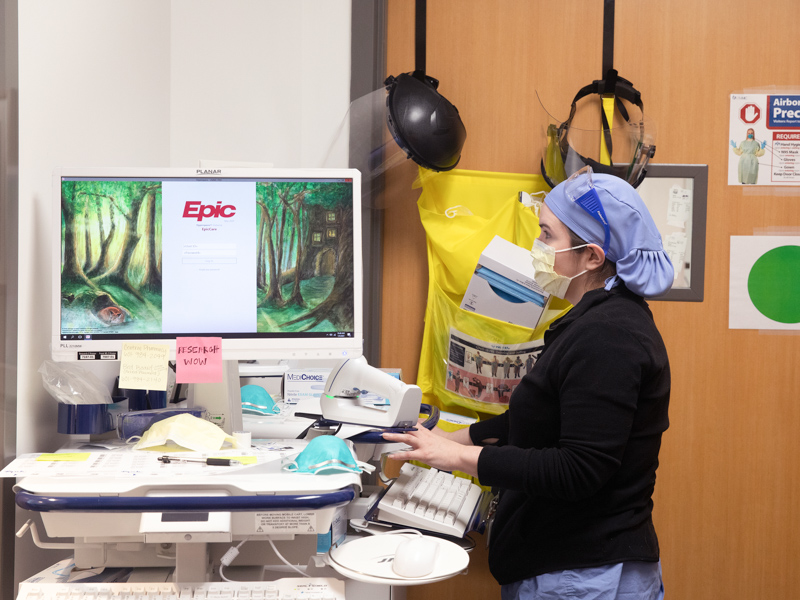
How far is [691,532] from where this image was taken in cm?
212

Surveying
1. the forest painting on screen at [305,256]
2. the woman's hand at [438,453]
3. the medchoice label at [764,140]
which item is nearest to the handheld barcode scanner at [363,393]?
the woman's hand at [438,453]

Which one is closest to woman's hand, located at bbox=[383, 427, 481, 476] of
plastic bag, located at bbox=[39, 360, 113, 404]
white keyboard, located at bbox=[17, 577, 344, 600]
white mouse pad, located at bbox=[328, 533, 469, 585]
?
white mouse pad, located at bbox=[328, 533, 469, 585]

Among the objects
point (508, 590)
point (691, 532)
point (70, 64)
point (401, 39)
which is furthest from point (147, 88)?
point (691, 532)

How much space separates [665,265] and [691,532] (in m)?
1.28

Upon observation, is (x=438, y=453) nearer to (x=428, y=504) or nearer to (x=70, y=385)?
(x=428, y=504)

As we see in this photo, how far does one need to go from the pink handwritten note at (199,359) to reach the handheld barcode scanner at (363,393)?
0.27m

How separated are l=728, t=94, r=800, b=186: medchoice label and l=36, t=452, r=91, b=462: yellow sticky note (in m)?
1.95

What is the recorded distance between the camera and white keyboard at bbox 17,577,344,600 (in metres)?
0.94

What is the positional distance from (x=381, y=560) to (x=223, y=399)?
1.49 ft

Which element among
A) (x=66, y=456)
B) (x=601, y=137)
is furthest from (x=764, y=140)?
(x=66, y=456)

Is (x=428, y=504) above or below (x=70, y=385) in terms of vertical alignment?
below

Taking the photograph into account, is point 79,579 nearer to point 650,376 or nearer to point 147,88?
point 650,376

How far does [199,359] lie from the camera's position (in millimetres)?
1201

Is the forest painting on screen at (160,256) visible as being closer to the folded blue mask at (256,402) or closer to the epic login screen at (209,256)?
the epic login screen at (209,256)
